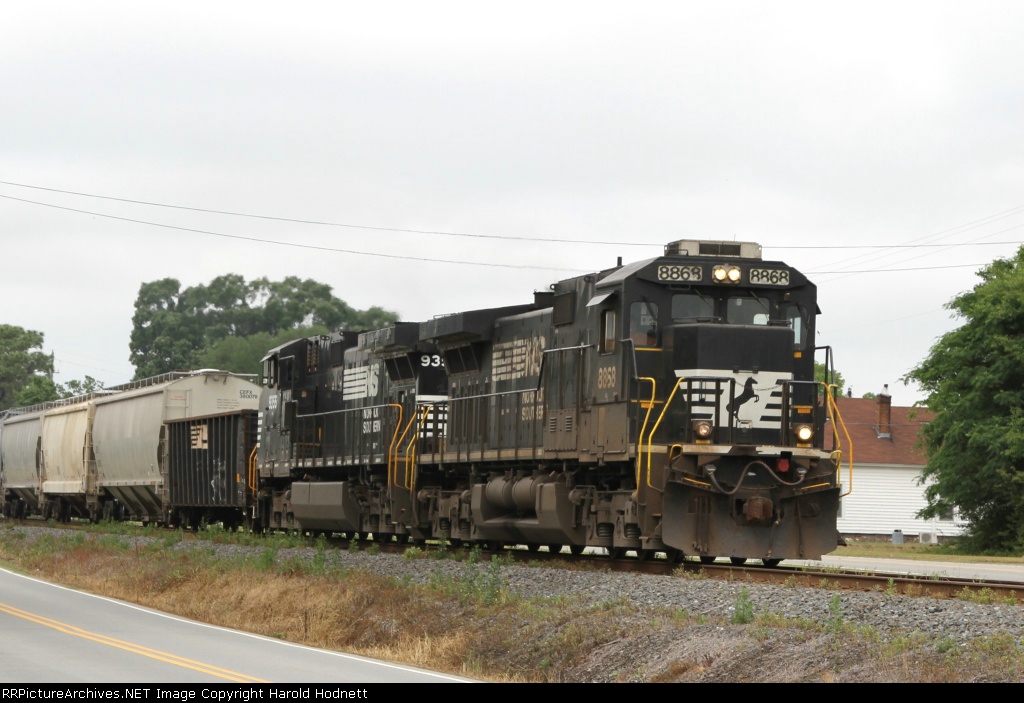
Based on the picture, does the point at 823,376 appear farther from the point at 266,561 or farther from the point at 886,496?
the point at 886,496

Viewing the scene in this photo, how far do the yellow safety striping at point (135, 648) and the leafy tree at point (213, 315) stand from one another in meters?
93.3

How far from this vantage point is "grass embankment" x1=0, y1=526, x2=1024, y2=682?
1112 centimetres

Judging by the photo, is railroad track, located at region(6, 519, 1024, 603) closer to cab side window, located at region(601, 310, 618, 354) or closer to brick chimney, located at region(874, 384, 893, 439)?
cab side window, located at region(601, 310, 618, 354)

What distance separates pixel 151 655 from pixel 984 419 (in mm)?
34448

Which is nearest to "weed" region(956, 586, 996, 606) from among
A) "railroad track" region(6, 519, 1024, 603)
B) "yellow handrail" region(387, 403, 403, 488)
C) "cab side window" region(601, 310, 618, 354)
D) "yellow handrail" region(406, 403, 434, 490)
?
"railroad track" region(6, 519, 1024, 603)

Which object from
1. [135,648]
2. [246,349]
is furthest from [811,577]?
[246,349]

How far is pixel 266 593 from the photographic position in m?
19.7

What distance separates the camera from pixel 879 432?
6544cm

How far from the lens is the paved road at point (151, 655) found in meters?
11.6

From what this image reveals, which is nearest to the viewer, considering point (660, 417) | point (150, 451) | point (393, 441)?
point (660, 417)

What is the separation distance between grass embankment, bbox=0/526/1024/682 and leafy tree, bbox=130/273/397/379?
293 ft

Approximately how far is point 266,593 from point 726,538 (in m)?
6.90

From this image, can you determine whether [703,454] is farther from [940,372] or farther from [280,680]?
[940,372]

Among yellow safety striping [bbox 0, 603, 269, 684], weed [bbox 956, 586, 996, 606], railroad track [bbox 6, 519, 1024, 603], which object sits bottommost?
yellow safety striping [bbox 0, 603, 269, 684]
